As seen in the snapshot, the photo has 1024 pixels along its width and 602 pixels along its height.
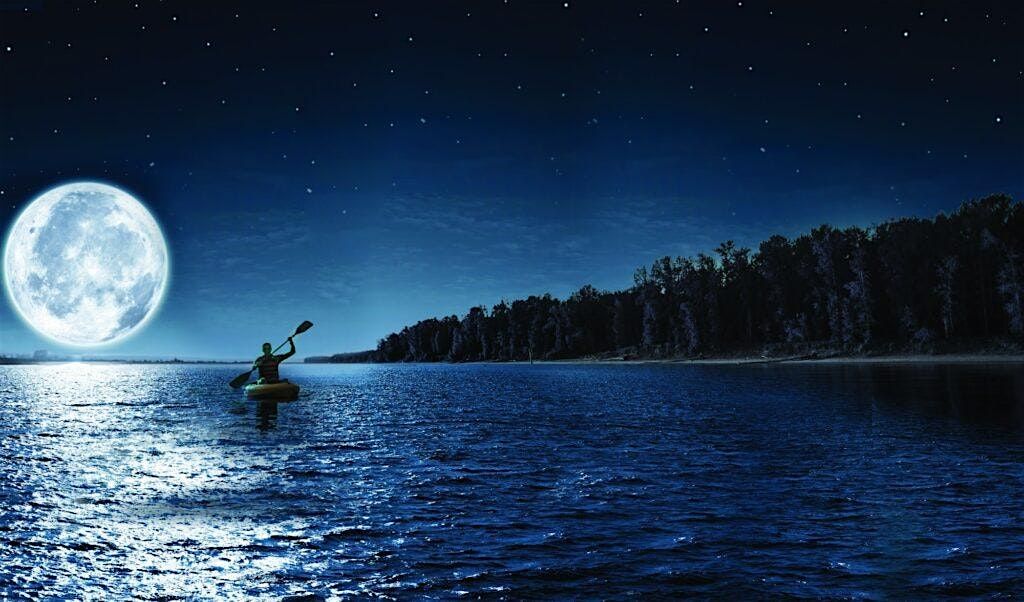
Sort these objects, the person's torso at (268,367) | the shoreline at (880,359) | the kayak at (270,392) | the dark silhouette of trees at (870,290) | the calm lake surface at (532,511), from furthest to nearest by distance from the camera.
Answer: the dark silhouette of trees at (870,290) < the shoreline at (880,359) < the person's torso at (268,367) < the kayak at (270,392) < the calm lake surface at (532,511)

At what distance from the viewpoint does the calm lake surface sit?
11094 millimetres

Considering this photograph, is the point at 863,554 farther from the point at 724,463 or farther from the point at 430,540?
the point at 724,463

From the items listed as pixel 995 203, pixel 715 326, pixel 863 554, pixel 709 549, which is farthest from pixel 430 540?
pixel 715 326

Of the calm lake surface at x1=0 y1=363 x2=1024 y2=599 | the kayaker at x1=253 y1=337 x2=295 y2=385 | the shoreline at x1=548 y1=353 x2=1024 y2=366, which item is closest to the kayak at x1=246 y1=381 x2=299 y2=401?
the kayaker at x1=253 y1=337 x2=295 y2=385

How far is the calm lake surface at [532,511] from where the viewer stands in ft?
36.4

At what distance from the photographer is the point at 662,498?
17.0m

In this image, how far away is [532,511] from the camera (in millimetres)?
15922

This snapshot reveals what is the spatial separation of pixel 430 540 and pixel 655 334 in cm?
17550

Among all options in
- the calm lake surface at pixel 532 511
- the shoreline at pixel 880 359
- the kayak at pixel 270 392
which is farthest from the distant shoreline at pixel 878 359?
the kayak at pixel 270 392

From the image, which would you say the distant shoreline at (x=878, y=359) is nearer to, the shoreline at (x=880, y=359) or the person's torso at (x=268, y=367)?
the shoreline at (x=880, y=359)

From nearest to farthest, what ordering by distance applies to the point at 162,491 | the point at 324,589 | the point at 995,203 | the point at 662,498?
the point at 324,589 < the point at 662,498 < the point at 162,491 < the point at 995,203

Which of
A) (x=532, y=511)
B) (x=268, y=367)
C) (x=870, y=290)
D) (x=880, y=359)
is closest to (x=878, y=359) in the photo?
(x=880, y=359)

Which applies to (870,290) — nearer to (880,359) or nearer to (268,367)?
(880,359)

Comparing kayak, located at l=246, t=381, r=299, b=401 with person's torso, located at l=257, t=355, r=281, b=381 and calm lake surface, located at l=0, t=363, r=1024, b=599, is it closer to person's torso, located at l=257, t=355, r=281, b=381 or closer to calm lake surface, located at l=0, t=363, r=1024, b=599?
person's torso, located at l=257, t=355, r=281, b=381
